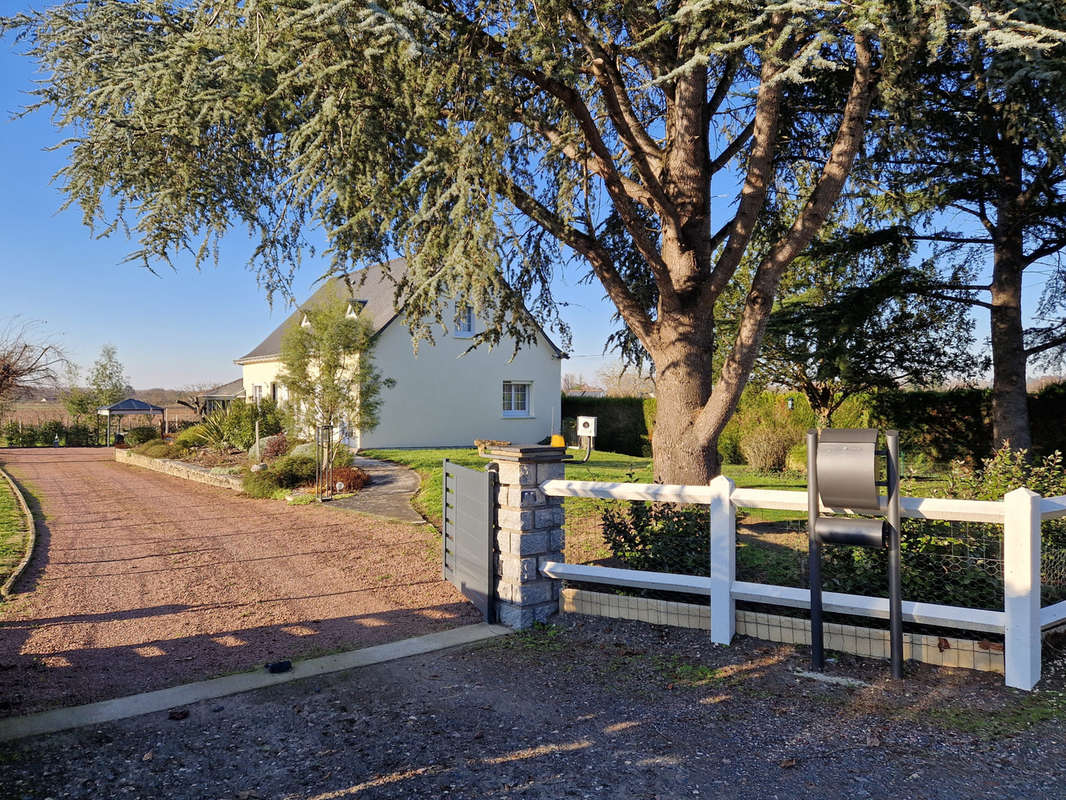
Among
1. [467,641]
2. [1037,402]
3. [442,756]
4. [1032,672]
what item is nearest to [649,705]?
[442,756]

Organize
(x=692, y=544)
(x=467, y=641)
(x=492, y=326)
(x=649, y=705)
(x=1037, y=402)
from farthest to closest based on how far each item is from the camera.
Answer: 1. (x=1037, y=402)
2. (x=492, y=326)
3. (x=692, y=544)
4. (x=467, y=641)
5. (x=649, y=705)

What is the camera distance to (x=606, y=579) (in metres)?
5.17

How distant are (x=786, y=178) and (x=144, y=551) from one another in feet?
32.8

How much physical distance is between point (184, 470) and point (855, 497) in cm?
1638

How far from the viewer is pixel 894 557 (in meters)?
Result: 4.05

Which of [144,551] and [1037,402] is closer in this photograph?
[144,551]

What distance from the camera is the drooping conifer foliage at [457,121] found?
5.82m

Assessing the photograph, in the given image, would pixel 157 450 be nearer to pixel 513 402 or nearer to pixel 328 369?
pixel 328 369

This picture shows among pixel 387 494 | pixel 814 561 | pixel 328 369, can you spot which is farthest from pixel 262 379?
pixel 814 561

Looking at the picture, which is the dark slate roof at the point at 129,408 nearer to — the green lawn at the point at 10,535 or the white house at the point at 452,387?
the white house at the point at 452,387

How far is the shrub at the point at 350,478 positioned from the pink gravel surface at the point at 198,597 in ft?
5.66

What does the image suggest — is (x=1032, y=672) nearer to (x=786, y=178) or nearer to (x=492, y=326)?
(x=492, y=326)

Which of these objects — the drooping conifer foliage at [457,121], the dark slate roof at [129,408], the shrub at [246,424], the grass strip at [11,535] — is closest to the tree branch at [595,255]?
the drooping conifer foliage at [457,121]

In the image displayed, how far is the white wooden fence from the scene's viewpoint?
12.9ft
